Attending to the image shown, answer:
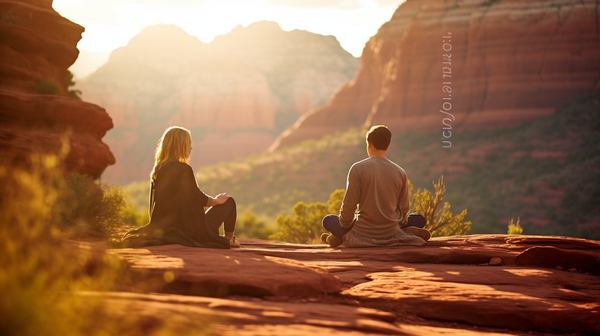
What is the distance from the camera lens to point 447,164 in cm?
3997

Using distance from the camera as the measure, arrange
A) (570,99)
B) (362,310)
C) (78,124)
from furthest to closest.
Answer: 1. (570,99)
2. (78,124)
3. (362,310)

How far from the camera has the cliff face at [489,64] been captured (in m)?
44.0

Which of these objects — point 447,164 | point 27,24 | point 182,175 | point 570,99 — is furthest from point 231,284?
point 570,99

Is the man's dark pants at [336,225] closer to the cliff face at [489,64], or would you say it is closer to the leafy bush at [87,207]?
the leafy bush at [87,207]

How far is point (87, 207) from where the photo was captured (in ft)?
26.5

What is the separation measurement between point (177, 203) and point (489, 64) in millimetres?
46579

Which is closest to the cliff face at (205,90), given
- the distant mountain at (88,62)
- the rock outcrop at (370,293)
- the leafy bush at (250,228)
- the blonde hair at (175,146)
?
the distant mountain at (88,62)

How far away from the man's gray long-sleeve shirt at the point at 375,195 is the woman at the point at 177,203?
1673 millimetres

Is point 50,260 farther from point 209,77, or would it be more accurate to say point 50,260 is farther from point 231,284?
point 209,77

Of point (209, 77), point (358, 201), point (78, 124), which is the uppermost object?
point (209, 77)

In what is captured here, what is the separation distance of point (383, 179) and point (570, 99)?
1674 inches

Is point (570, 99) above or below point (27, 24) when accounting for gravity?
above

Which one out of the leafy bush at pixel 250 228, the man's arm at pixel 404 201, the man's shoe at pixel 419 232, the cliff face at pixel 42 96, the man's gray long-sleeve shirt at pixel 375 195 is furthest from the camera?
the leafy bush at pixel 250 228

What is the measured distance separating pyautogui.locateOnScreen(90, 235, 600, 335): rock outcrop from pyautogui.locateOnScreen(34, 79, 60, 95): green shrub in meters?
7.07
